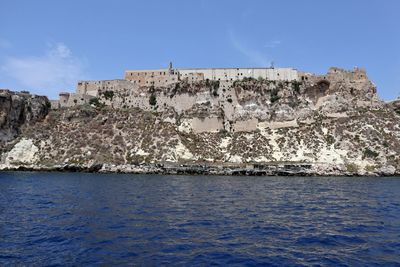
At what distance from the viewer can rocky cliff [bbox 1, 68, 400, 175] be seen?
75375mm

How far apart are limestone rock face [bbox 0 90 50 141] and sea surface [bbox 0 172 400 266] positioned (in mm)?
56253

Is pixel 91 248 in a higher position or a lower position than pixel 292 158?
lower

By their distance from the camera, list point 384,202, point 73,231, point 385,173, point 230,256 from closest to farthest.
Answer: point 230,256 → point 73,231 → point 384,202 → point 385,173

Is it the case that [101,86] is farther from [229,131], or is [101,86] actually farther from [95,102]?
[229,131]

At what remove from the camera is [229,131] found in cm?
8875

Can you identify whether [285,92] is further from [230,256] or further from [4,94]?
[230,256]

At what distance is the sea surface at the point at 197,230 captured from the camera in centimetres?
1611

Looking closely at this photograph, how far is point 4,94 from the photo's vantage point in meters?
87.7

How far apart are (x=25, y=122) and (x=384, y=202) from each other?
78157mm

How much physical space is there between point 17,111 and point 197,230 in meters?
79.1

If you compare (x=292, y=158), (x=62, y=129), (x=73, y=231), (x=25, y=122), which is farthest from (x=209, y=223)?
(x=25, y=122)

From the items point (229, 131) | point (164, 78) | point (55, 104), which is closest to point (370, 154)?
point (229, 131)

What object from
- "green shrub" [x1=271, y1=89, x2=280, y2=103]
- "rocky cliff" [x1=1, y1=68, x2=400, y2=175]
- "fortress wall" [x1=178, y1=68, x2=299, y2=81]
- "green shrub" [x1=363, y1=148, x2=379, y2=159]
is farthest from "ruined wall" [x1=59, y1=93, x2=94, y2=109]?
"green shrub" [x1=363, y1=148, x2=379, y2=159]

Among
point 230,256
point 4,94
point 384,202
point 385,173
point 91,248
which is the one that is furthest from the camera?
point 4,94
